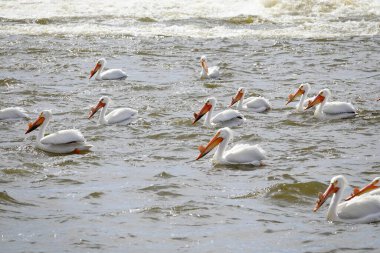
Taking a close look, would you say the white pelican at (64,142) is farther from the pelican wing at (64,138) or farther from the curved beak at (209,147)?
the curved beak at (209,147)

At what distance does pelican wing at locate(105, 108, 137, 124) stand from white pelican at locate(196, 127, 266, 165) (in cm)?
230

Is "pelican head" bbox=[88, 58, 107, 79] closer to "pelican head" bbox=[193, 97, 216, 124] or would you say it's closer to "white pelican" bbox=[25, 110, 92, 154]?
"pelican head" bbox=[193, 97, 216, 124]

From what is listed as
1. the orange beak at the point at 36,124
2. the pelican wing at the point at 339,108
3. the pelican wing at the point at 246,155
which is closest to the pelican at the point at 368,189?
the pelican wing at the point at 246,155

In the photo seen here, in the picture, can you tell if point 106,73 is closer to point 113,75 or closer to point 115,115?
point 113,75

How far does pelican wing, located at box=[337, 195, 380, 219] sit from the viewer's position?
7527 mm

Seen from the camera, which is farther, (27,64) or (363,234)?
(27,64)

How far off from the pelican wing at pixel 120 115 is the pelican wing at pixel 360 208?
5082mm

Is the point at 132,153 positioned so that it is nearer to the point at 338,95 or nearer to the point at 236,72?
the point at 338,95

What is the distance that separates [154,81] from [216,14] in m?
10.9

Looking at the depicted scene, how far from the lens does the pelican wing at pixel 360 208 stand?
24.7 ft

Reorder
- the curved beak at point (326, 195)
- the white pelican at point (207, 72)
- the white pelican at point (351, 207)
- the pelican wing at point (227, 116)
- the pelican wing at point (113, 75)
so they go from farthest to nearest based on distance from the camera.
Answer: the white pelican at point (207, 72) < the pelican wing at point (113, 75) < the pelican wing at point (227, 116) < the curved beak at point (326, 195) < the white pelican at point (351, 207)

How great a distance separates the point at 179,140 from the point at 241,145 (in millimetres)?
1453

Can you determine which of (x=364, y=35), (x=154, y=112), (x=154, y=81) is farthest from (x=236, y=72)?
(x=364, y=35)

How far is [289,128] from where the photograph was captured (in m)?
12.0
